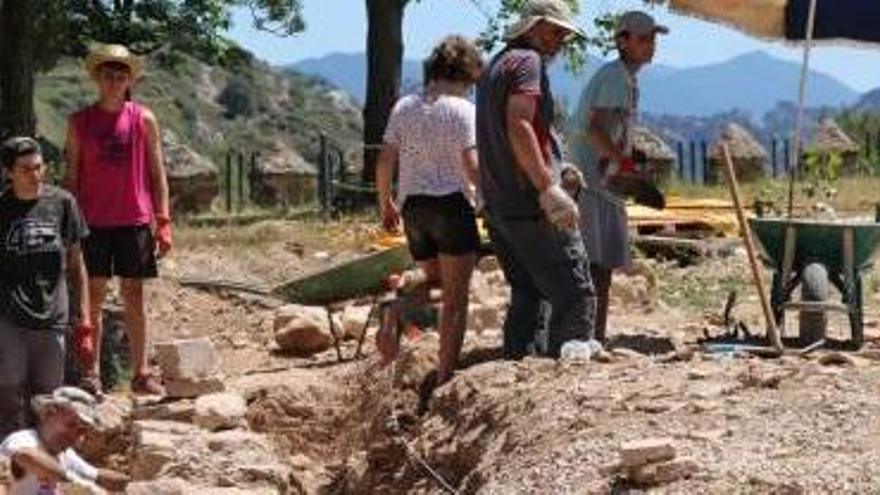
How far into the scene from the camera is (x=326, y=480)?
8.85m

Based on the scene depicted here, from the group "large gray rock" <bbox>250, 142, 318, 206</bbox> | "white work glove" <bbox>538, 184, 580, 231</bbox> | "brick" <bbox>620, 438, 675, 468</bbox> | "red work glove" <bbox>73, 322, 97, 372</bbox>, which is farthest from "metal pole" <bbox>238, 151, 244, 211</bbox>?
"brick" <bbox>620, 438, 675, 468</bbox>

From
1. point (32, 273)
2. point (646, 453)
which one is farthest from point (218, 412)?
point (646, 453)

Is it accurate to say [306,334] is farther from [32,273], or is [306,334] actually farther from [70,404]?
[70,404]

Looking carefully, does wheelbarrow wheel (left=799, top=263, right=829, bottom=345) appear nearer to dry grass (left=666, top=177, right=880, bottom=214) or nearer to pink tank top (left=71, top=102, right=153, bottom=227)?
pink tank top (left=71, top=102, right=153, bottom=227)

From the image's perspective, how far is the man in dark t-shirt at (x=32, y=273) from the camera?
Answer: 758cm

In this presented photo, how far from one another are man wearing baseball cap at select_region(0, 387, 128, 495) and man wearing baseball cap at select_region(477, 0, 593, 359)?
215 cm

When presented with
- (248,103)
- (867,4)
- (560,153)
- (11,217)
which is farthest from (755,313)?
(248,103)

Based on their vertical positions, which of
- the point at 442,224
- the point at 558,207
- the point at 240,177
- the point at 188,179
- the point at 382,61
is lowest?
the point at 240,177

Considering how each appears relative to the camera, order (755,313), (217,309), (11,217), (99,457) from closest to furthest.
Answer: (11,217), (99,457), (755,313), (217,309)

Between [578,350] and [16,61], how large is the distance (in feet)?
27.6

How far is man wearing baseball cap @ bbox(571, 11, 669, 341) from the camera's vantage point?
8094mm

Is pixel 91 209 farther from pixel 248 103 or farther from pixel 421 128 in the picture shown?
pixel 248 103

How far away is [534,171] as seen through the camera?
23.8 feet

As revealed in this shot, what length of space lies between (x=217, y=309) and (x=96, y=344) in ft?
14.4
